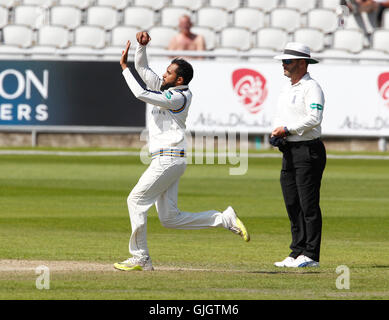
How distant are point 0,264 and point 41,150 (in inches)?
561

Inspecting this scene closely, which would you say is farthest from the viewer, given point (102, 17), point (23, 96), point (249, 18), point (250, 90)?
point (249, 18)

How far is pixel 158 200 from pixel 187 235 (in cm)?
389

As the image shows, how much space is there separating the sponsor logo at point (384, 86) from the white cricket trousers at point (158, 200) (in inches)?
608

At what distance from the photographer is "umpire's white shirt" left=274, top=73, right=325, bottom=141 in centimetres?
911

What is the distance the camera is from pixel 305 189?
9.29 metres

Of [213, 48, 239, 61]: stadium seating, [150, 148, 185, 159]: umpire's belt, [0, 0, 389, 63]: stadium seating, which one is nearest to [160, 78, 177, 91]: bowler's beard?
[150, 148, 185, 159]: umpire's belt

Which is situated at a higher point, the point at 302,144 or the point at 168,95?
the point at 168,95

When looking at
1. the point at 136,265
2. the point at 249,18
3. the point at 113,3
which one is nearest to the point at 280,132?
the point at 136,265

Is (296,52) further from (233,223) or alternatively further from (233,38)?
(233,38)

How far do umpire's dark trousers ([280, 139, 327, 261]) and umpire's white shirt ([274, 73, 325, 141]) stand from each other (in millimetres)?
130

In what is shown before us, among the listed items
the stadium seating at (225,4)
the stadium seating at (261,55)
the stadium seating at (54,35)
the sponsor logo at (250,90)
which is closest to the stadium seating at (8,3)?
the stadium seating at (54,35)

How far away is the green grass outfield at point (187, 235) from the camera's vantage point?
7.84 meters

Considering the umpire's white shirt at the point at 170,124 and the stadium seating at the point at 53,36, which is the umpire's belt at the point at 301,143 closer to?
the umpire's white shirt at the point at 170,124

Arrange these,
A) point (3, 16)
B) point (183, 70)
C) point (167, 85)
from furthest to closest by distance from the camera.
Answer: point (3, 16)
point (167, 85)
point (183, 70)
